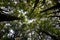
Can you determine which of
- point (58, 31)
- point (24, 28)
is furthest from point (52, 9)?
point (24, 28)

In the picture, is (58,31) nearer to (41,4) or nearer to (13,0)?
(41,4)

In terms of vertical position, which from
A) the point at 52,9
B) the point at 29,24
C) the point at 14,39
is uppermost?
the point at 52,9

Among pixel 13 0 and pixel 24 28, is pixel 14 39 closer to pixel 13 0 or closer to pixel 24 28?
pixel 24 28

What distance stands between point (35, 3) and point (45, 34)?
34cm

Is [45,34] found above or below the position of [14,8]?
below

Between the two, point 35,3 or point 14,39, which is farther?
point 35,3

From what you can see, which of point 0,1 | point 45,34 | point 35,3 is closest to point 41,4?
point 35,3

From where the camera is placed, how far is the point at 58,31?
1344mm

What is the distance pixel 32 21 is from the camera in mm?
1413

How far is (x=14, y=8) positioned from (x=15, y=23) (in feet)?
0.51

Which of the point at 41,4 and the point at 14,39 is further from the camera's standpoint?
the point at 41,4

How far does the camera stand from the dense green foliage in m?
1.35

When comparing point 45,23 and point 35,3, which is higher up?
point 35,3

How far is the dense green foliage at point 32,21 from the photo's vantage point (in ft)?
4.44
